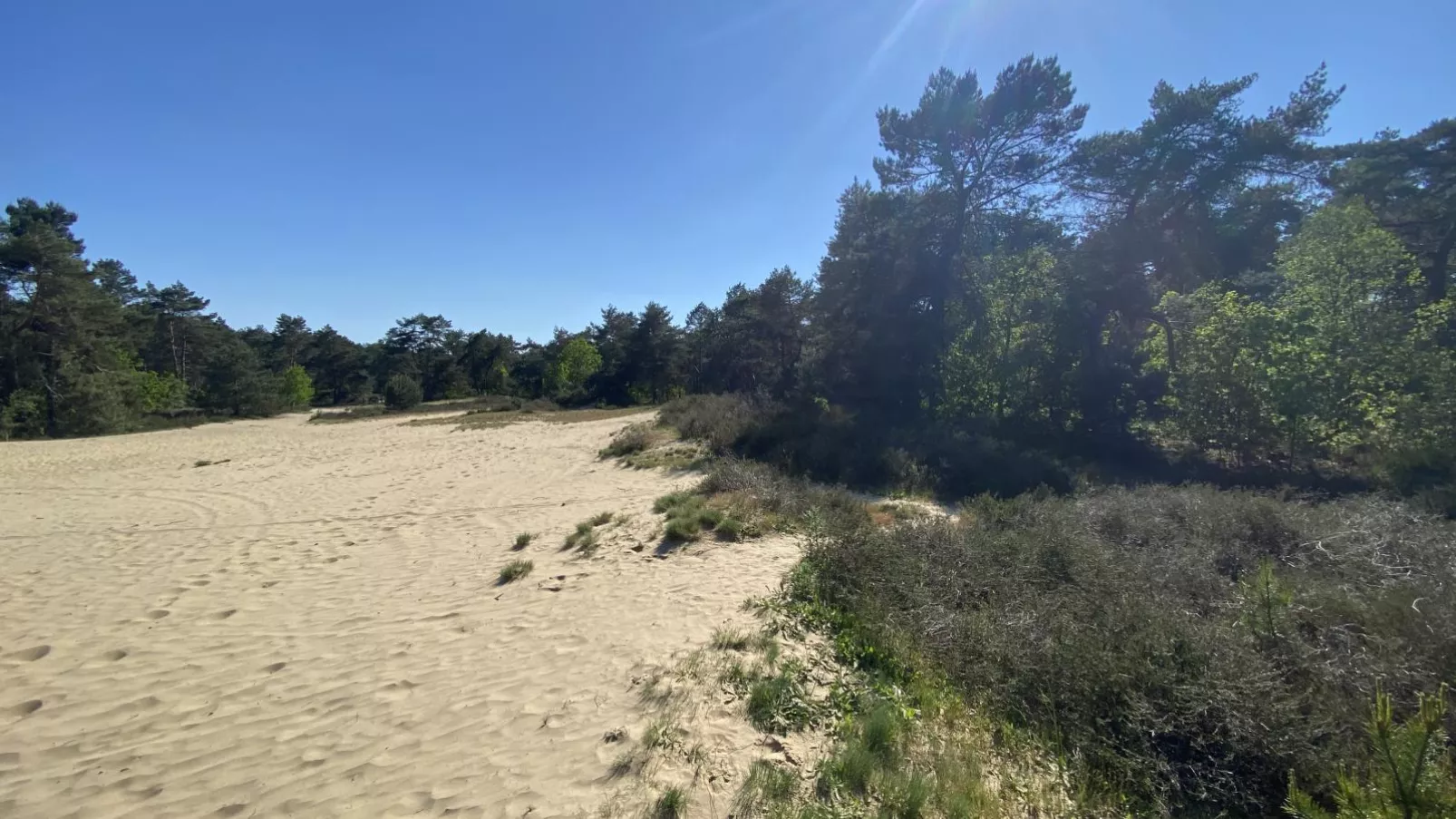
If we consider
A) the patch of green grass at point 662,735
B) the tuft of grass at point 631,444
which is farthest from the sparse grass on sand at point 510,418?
the patch of green grass at point 662,735

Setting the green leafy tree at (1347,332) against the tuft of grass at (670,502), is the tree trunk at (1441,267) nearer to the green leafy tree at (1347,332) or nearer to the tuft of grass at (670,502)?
the green leafy tree at (1347,332)

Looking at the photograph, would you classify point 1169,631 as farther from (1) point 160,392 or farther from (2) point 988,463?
(1) point 160,392

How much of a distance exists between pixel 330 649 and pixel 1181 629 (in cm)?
694

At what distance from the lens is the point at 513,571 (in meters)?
6.70

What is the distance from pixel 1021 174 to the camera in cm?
1927

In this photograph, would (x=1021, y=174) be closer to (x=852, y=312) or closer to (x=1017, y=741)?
(x=852, y=312)

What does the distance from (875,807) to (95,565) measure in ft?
32.7

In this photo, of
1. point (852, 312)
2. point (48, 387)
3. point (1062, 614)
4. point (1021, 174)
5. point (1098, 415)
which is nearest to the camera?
point (1062, 614)

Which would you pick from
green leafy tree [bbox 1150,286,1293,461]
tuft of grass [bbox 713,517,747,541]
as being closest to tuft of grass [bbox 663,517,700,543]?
tuft of grass [bbox 713,517,747,541]

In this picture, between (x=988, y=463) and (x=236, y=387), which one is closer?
(x=988, y=463)

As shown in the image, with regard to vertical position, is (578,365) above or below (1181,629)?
above

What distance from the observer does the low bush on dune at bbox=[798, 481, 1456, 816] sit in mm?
3113

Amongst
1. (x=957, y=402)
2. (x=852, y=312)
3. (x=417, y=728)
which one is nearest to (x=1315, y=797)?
(x=417, y=728)

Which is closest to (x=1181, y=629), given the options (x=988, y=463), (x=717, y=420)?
(x=988, y=463)
